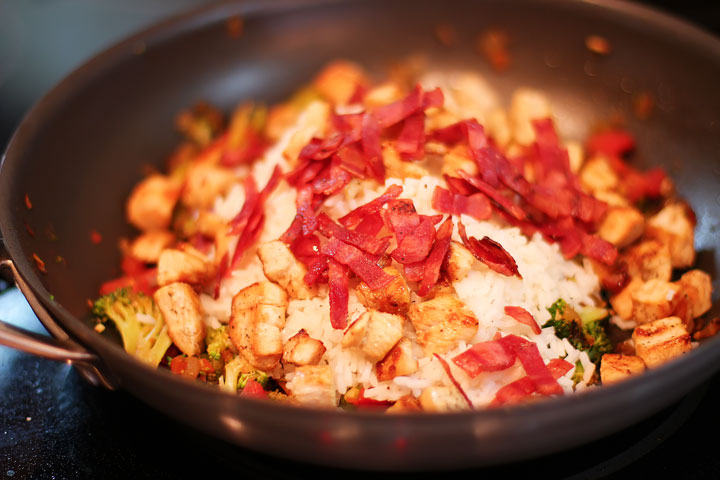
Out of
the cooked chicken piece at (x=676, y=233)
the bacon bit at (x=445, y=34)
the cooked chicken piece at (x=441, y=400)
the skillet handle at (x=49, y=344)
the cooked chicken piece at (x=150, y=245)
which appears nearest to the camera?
the skillet handle at (x=49, y=344)

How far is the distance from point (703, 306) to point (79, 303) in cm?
227

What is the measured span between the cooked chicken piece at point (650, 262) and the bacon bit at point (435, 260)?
0.79m

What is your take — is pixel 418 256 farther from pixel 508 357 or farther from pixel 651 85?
pixel 651 85

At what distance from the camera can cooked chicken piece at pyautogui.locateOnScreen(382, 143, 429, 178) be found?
2389mm

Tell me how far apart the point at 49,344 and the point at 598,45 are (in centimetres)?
277

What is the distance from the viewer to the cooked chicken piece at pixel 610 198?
261 cm

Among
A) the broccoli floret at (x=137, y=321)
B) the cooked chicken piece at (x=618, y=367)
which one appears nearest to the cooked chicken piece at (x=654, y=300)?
the cooked chicken piece at (x=618, y=367)

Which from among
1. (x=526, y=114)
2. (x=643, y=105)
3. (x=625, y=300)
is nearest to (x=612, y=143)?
(x=643, y=105)

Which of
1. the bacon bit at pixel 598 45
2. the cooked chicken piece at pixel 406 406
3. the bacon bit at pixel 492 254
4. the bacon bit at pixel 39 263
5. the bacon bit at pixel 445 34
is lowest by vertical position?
the cooked chicken piece at pixel 406 406

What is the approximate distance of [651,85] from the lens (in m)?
2.95

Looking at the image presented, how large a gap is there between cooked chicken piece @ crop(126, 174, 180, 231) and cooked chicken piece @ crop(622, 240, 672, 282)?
192cm

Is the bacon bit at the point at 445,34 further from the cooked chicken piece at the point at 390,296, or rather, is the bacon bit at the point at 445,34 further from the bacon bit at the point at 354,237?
the cooked chicken piece at the point at 390,296

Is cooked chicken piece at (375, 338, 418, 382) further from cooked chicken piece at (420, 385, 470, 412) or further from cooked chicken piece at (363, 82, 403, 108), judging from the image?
cooked chicken piece at (363, 82, 403, 108)

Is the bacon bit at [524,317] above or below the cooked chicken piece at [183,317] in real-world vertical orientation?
above
